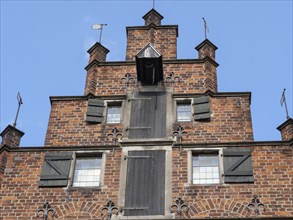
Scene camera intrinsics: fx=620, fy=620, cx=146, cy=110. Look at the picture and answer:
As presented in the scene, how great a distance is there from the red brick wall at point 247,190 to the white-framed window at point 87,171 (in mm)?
1704

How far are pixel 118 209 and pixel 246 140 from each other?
11.2 ft

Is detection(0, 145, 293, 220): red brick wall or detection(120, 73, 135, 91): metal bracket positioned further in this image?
detection(120, 73, 135, 91): metal bracket

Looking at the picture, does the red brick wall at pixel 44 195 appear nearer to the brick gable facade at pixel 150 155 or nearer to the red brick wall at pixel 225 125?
the brick gable facade at pixel 150 155

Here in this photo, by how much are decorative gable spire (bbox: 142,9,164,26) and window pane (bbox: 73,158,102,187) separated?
17.7ft

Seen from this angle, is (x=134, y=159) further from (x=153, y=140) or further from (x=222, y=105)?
(x=222, y=105)

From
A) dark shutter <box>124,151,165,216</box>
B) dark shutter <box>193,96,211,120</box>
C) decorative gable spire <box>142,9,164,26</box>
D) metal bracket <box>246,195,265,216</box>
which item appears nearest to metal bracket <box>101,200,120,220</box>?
dark shutter <box>124,151,165,216</box>

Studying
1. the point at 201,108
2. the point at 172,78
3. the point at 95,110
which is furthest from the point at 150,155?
the point at 172,78

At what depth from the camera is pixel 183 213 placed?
1281cm

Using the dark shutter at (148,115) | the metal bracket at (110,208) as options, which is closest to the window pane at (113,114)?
the dark shutter at (148,115)

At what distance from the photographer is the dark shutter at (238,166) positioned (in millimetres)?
13352

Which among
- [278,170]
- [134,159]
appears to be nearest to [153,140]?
[134,159]

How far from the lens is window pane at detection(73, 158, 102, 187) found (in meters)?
13.7

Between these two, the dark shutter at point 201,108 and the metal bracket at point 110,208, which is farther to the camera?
the dark shutter at point 201,108

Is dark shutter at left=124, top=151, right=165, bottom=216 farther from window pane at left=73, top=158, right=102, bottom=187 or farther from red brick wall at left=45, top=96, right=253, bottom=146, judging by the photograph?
red brick wall at left=45, top=96, right=253, bottom=146
